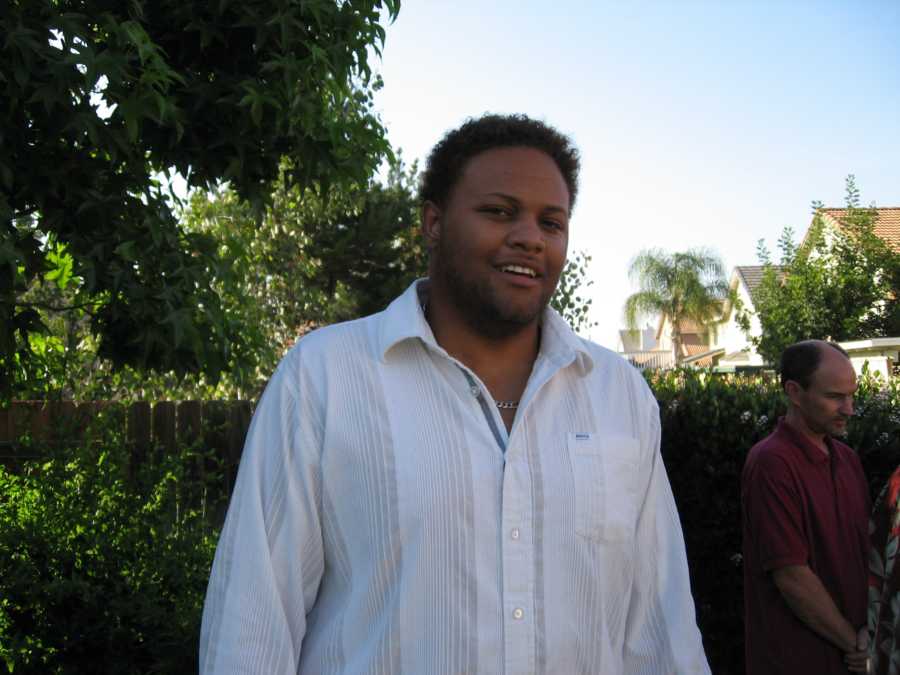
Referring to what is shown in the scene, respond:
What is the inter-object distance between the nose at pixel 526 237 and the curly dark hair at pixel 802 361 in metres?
2.31

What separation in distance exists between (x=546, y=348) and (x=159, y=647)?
2.94 meters

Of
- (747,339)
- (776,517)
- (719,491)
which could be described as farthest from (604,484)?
(747,339)

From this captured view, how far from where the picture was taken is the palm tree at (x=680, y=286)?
64.6m

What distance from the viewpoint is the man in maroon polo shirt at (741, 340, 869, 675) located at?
152 inches

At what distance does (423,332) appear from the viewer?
236 centimetres

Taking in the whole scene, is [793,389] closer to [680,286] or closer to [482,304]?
[482,304]

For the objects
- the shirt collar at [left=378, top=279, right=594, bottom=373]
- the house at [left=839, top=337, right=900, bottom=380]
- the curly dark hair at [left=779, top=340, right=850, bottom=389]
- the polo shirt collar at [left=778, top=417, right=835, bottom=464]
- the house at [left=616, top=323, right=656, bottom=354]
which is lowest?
the polo shirt collar at [left=778, top=417, right=835, bottom=464]

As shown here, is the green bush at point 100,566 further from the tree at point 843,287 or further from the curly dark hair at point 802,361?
the tree at point 843,287

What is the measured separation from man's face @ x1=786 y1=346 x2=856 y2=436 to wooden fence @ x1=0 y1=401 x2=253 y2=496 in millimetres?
3365

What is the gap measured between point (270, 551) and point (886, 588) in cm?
161

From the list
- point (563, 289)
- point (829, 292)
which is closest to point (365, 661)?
point (563, 289)

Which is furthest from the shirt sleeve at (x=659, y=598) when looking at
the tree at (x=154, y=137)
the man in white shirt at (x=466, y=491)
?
the tree at (x=154, y=137)

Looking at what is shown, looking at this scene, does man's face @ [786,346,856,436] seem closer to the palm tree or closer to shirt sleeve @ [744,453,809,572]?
shirt sleeve @ [744,453,809,572]

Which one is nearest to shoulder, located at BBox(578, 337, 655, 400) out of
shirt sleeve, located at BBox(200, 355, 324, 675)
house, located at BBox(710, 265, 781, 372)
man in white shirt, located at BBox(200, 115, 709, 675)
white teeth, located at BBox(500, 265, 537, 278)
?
man in white shirt, located at BBox(200, 115, 709, 675)
